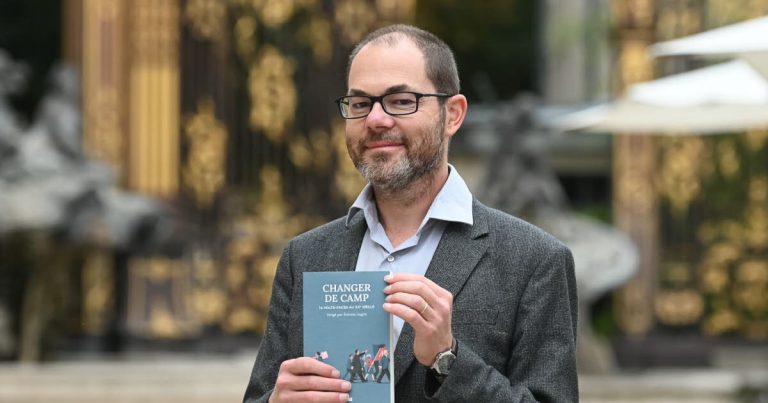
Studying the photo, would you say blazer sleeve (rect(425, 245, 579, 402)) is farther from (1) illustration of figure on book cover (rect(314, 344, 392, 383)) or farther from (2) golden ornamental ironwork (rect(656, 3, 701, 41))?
(2) golden ornamental ironwork (rect(656, 3, 701, 41))

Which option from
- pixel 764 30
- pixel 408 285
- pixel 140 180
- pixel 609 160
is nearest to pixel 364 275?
pixel 408 285

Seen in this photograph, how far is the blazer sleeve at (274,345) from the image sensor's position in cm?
233

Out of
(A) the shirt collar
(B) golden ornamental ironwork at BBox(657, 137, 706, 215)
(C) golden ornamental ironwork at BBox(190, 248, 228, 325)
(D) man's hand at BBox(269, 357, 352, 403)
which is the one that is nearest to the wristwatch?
(D) man's hand at BBox(269, 357, 352, 403)

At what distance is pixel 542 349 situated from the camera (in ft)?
7.30

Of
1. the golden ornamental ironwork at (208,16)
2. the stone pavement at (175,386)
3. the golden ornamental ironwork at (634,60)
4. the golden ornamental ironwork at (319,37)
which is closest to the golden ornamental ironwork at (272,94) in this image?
the golden ornamental ironwork at (319,37)

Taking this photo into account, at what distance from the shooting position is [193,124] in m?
12.2

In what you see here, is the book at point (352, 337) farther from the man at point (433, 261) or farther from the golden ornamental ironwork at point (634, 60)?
the golden ornamental ironwork at point (634, 60)

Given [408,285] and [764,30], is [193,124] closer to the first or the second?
[764,30]

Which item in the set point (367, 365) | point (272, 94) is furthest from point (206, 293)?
point (367, 365)

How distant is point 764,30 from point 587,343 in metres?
5.06

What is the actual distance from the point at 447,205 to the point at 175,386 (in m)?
7.47

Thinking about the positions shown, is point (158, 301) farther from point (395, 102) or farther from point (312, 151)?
point (395, 102)

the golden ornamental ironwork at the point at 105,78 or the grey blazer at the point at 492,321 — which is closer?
the grey blazer at the point at 492,321

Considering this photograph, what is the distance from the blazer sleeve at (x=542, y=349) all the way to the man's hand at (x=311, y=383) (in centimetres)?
13
